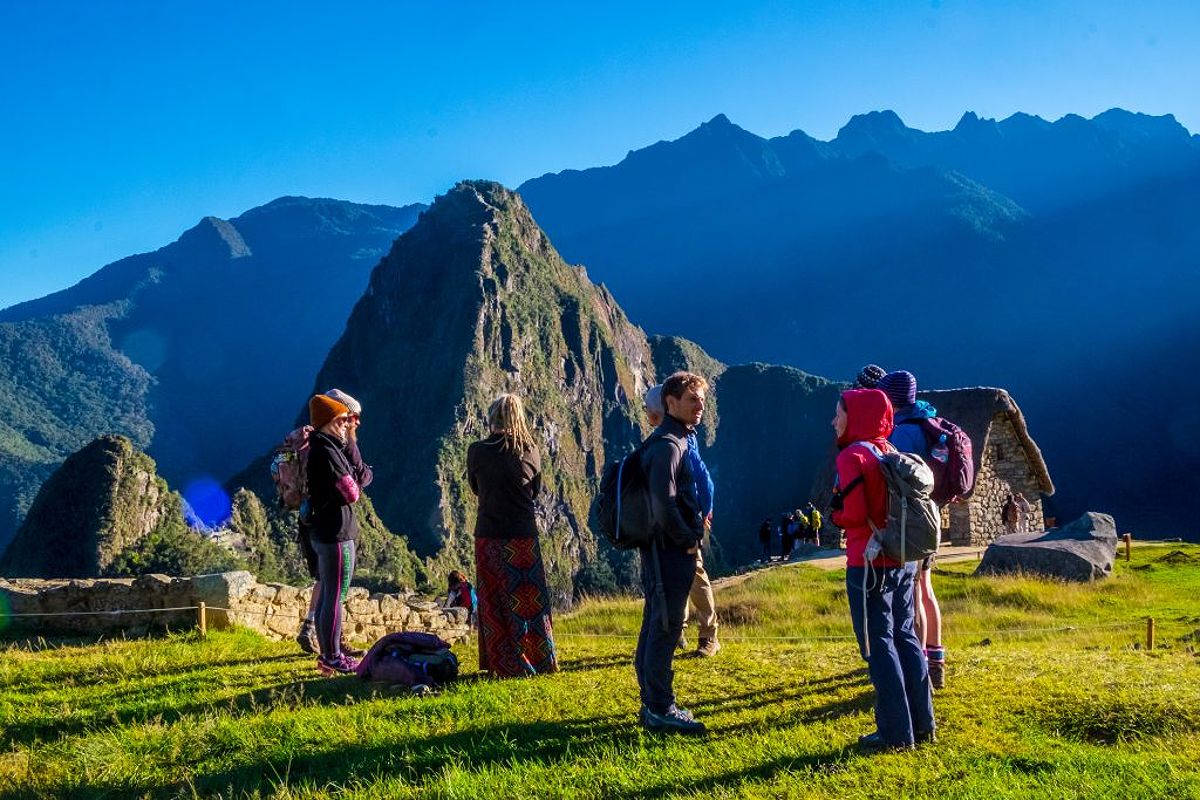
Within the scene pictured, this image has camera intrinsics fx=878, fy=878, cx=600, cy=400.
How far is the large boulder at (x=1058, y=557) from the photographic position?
45.1ft

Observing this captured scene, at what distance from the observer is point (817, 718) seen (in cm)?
480

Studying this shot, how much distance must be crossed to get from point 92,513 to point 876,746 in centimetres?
6662

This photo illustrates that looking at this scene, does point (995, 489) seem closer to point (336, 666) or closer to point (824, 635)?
point (824, 635)

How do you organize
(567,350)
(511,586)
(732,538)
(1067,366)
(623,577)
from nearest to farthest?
1. (511,586)
2. (623,577)
3. (1067,366)
4. (732,538)
5. (567,350)

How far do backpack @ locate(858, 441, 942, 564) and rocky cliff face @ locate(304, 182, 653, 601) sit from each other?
118 m

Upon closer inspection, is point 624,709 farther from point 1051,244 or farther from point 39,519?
point 1051,244

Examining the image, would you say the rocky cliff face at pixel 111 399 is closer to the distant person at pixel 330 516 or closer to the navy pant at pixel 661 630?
the distant person at pixel 330 516

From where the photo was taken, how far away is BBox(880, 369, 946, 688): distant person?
543 centimetres

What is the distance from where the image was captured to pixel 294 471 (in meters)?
6.37

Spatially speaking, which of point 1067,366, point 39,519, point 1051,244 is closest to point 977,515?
point 39,519

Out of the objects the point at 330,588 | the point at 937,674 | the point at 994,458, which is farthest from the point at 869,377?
the point at 994,458

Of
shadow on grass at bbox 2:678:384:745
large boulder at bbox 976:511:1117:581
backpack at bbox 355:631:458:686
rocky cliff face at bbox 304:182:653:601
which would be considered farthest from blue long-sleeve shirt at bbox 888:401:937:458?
rocky cliff face at bbox 304:182:653:601

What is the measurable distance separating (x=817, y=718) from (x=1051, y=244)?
7572 inches

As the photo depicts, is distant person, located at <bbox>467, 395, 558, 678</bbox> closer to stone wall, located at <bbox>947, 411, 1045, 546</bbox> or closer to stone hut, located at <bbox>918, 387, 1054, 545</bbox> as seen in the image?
stone wall, located at <bbox>947, 411, 1045, 546</bbox>
